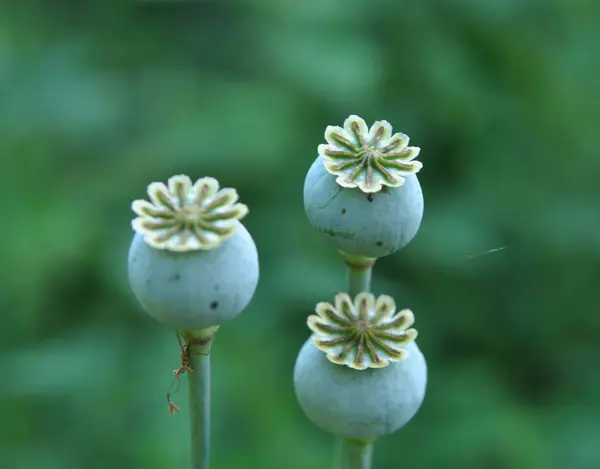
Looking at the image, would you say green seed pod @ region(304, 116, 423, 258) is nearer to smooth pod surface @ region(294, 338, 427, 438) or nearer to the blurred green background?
smooth pod surface @ region(294, 338, 427, 438)

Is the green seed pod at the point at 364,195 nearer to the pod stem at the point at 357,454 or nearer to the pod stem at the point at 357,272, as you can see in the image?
the pod stem at the point at 357,272

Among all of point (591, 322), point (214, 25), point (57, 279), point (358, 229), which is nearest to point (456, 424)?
point (591, 322)

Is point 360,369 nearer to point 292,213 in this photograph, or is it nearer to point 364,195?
point 364,195

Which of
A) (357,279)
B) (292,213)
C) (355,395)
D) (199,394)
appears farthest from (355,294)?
(292,213)

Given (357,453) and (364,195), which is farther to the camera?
(357,453)

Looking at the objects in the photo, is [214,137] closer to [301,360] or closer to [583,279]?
[583,279]

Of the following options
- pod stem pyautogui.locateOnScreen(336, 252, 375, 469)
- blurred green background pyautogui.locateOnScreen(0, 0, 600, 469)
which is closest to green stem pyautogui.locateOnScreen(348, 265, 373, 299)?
pod stem pyautogui.locateOnScreen(336, 252, 375, 469)
